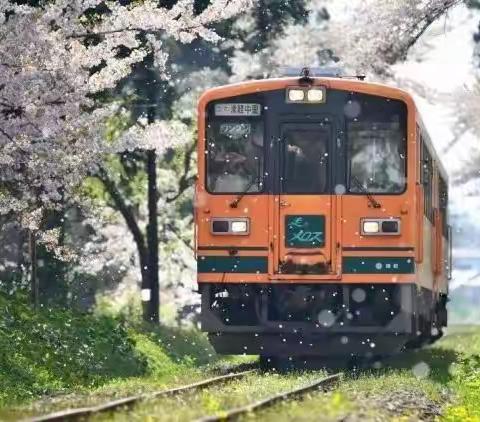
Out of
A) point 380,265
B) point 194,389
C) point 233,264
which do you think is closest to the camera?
point 194,389

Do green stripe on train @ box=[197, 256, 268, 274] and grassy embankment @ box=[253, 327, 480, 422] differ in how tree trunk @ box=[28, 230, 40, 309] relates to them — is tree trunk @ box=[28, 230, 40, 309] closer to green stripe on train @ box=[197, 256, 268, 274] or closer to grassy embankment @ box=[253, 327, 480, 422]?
green stripe on train @ box=[197, 256, 268, 274]

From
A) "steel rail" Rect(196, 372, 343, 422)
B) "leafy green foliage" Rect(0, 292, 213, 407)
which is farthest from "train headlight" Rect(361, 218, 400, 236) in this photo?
"leafy green foliage" Rect(0, 292, 213, 407)

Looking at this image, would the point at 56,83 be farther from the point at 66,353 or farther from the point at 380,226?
the point at 380,226

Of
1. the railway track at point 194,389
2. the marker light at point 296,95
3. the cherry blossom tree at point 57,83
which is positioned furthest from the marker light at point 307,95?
the railway track at point 194,389

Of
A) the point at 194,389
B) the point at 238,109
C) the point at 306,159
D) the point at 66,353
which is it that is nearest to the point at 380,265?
the point at 306,159

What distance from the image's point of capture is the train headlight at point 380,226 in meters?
17.8

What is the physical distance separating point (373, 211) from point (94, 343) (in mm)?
4753

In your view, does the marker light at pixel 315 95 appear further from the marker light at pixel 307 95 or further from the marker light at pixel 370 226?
the marker light at pixel 370 226

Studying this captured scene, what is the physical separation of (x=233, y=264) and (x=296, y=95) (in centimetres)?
222

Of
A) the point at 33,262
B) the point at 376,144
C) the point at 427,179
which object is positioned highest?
the point at 376,144

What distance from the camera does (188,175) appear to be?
38.5 meters

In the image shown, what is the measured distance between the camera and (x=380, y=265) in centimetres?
1775

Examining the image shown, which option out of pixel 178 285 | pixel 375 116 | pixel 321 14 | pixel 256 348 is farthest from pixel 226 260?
pixel 178 285

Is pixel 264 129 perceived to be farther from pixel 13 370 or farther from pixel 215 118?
pixel 13 370
